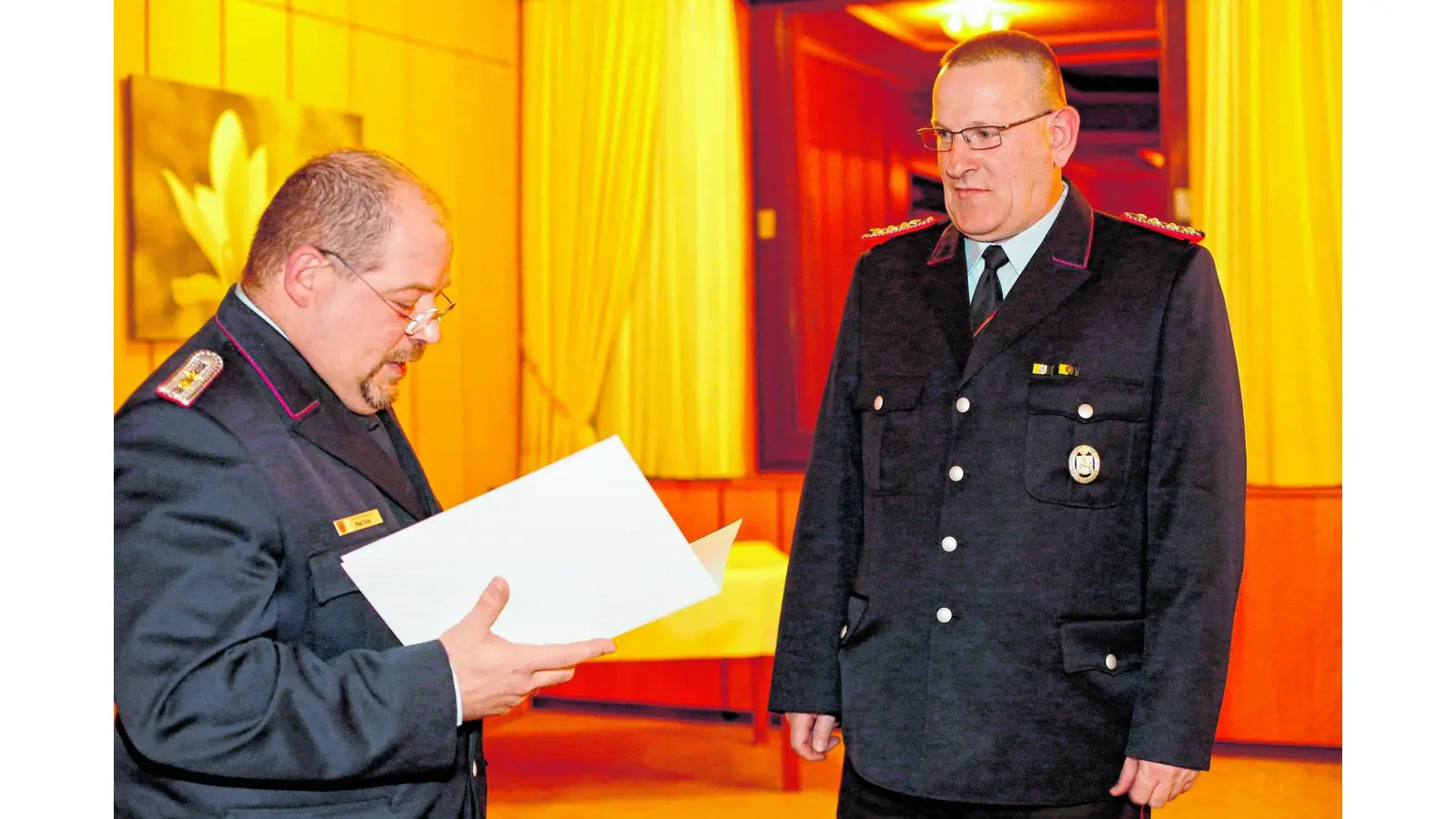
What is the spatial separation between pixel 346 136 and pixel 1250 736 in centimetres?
384

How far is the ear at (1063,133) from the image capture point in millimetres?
1963

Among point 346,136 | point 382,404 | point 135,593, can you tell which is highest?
point 346,136

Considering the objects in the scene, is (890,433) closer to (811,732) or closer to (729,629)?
(811,732)

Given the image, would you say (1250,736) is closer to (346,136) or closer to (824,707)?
(824,707)

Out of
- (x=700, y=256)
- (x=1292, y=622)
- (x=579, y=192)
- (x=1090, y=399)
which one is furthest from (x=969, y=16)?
(x=1090, y=399)

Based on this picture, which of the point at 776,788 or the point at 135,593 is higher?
the point at 135,593

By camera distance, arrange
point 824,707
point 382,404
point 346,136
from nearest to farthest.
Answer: point 382,404 < point 824,707 < point 346,136

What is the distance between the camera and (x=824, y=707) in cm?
201

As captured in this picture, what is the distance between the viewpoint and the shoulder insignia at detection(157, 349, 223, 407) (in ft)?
4.80

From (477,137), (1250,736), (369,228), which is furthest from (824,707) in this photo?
(477,137)

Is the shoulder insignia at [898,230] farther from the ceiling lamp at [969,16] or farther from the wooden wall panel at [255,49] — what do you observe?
the ceiling lamp at [969,16]

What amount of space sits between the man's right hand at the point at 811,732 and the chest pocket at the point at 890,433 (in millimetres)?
340

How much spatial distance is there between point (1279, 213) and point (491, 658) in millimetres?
4196

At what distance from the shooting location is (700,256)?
18.4 ft
